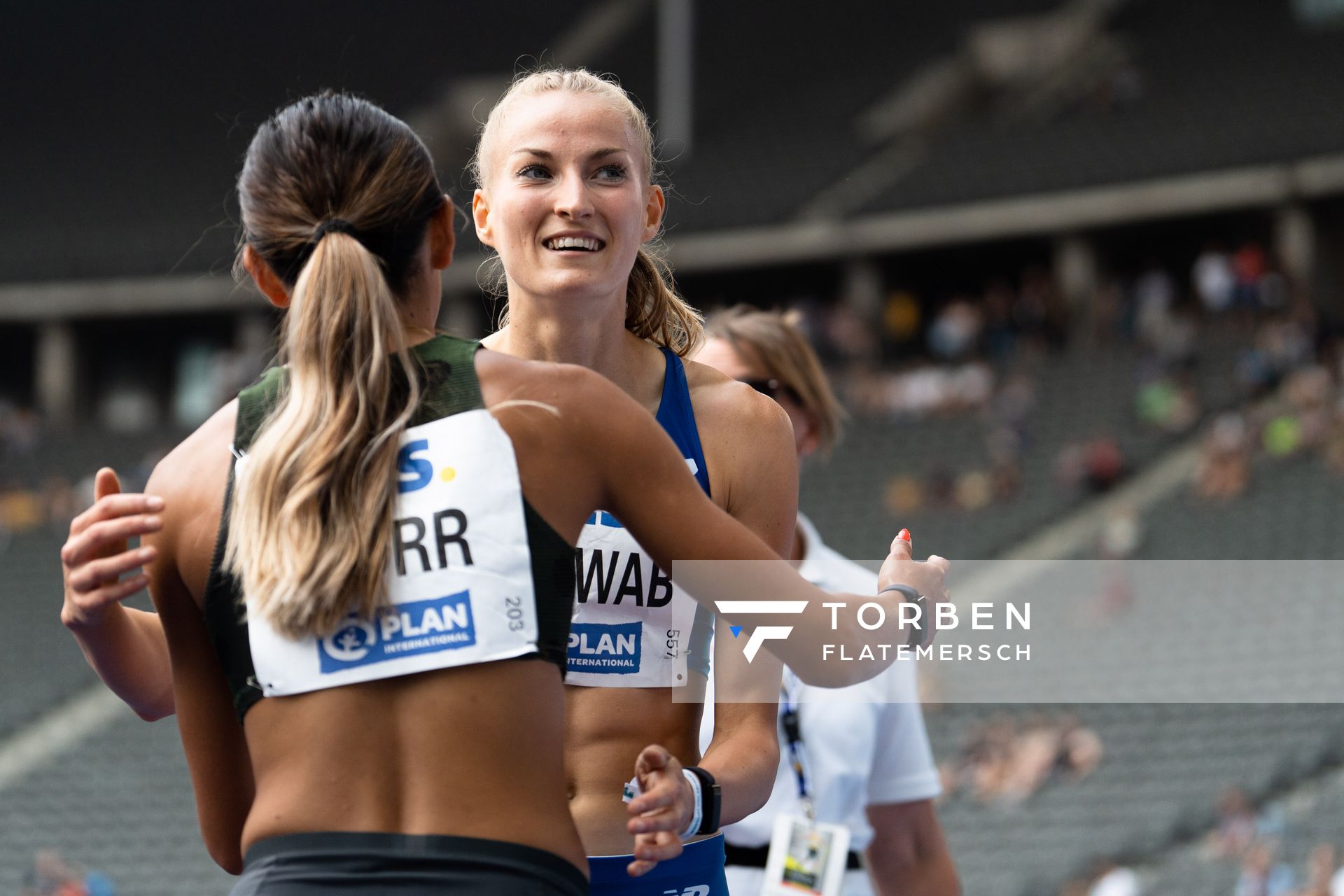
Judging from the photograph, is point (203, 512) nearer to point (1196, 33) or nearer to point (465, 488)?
point (465, 488)

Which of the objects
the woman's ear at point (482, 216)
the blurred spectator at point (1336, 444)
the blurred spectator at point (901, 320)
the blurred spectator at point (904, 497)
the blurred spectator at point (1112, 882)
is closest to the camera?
the woman's ear at point (482, 216)

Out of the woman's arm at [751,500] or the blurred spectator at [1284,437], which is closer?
the woman's arm at [751,500]

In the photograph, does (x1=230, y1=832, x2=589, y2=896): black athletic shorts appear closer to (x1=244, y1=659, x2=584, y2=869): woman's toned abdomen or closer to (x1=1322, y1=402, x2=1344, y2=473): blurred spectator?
(x1=244, y1=659, x2=584, y2=869): woman's toned abdomen

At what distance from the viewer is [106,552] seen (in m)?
2.06

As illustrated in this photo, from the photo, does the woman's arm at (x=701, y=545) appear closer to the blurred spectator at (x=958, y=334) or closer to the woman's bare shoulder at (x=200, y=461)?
the woman's bare shoulder at (x=200, y=461)

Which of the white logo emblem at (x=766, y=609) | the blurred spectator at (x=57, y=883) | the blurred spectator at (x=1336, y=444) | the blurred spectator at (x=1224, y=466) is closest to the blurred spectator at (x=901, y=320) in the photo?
the blurred spectator at (x=1224, y=466)

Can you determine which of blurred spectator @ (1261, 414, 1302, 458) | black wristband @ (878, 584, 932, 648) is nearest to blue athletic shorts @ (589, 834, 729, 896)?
black wristband @ (878, 584, 932, 648)

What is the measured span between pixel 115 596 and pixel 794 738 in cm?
212

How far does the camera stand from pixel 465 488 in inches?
75.9

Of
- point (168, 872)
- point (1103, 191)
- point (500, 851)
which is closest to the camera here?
point (500, 851)

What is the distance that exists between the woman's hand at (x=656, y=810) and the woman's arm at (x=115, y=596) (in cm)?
65

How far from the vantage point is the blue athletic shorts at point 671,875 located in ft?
8.55

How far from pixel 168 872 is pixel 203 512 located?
44.2 feet

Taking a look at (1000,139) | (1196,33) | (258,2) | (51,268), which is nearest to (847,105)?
(1000,139)
